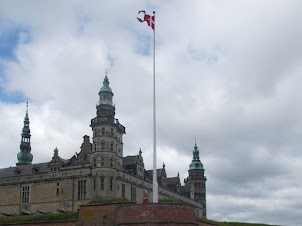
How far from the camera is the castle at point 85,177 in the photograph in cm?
6122

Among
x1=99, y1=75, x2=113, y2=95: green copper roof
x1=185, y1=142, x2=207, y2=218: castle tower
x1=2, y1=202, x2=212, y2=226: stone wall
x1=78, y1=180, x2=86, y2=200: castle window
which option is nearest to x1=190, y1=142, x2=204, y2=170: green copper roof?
x1=185, y1=142, x2=207, y2=218: castle tower

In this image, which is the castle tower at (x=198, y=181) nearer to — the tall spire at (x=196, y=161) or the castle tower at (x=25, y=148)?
the tall spire at (x=196, y=161)

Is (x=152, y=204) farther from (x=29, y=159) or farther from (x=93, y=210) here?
(x=29, y=159)

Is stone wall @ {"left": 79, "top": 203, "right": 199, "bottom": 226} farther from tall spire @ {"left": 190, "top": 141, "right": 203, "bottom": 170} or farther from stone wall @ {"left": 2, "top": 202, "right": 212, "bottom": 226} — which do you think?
tall spire @ {"left": 190, "top": 141, "right": 203, "bottom": 170}

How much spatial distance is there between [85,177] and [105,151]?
476 cm

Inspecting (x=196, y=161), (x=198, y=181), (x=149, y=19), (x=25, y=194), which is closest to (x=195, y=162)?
(x=196, y=161)

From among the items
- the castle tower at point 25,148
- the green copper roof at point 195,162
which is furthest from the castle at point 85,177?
the green copper roof at point 195,162

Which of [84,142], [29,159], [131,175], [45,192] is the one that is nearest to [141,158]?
[131,175]

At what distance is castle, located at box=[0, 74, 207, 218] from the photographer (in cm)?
6122

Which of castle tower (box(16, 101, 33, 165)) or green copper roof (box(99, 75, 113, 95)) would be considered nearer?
green copper roof (box(99, 75, 113, 95))

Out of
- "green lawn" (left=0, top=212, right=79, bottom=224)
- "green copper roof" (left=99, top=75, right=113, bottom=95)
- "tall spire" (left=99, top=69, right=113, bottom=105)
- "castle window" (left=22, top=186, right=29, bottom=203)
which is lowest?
"green lawn" (left=0, top=212, right=79, bottom=224)

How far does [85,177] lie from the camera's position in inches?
2447

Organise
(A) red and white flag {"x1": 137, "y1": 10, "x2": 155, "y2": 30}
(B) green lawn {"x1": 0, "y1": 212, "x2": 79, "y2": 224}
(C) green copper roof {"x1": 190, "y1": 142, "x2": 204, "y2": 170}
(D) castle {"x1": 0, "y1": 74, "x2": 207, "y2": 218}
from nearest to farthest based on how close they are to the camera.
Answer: (A) red and white flag {"x1": 137, "y1": 10, "x2": 155, "y2": 30}, (B) green lawn {"x1": 0, "y1": 212, "x2": 79, "y2": 224}, (D) castle {"x1": 0, "y1": 74, "x2": 207, "y2": 218}, (C) green copper roof {"x1": 190, "y1": 142, "x2": 204, "y2": 170}

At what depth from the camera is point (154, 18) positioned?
3759 centimetres
